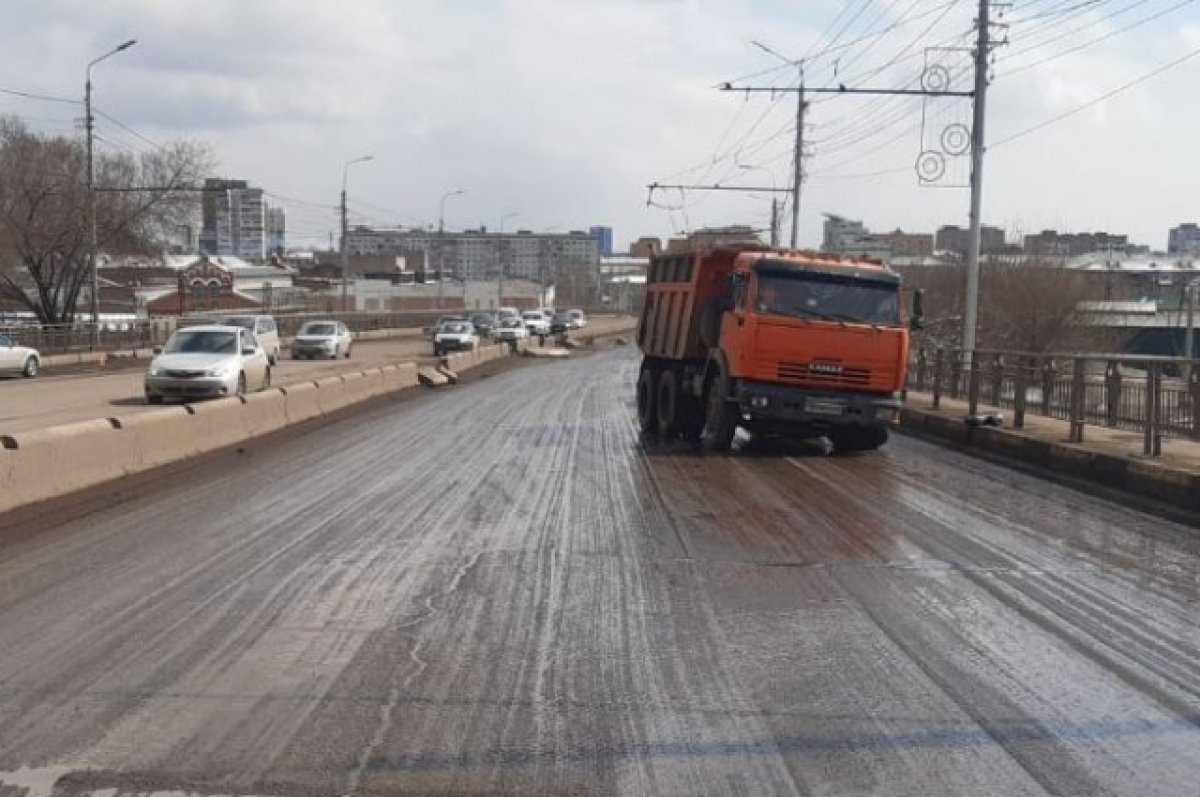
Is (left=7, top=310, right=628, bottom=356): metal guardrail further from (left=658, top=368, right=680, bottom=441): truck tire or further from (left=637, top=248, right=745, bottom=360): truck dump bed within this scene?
(left=658, top=368, right=680, bottom=441): truck tire

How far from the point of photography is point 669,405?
1992 centimetres

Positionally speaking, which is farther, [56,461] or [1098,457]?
[1098,457]

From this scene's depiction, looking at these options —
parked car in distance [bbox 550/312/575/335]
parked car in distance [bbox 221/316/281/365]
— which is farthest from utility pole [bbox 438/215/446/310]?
parked car in distance [bbox 221/316/281/365]

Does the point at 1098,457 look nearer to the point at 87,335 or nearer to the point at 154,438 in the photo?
the point at 154,438

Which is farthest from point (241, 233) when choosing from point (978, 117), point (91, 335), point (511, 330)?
point (978, 117)

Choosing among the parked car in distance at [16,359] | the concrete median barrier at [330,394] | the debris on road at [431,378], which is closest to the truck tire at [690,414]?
the concrete median barrier at [330,394]

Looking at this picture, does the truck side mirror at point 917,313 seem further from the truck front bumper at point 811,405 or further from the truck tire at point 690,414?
the truck tire at point 690,414

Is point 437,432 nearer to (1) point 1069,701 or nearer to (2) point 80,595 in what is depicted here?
(2) point 80,595

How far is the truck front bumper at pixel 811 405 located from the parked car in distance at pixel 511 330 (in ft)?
154

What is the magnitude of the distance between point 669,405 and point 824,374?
3.61 meters

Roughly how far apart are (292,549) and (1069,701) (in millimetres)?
5898

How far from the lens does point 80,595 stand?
7719mm

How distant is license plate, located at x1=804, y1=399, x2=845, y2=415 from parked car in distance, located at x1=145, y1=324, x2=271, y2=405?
12.7 metres

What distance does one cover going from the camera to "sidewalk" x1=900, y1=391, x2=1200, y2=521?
1267 cm
